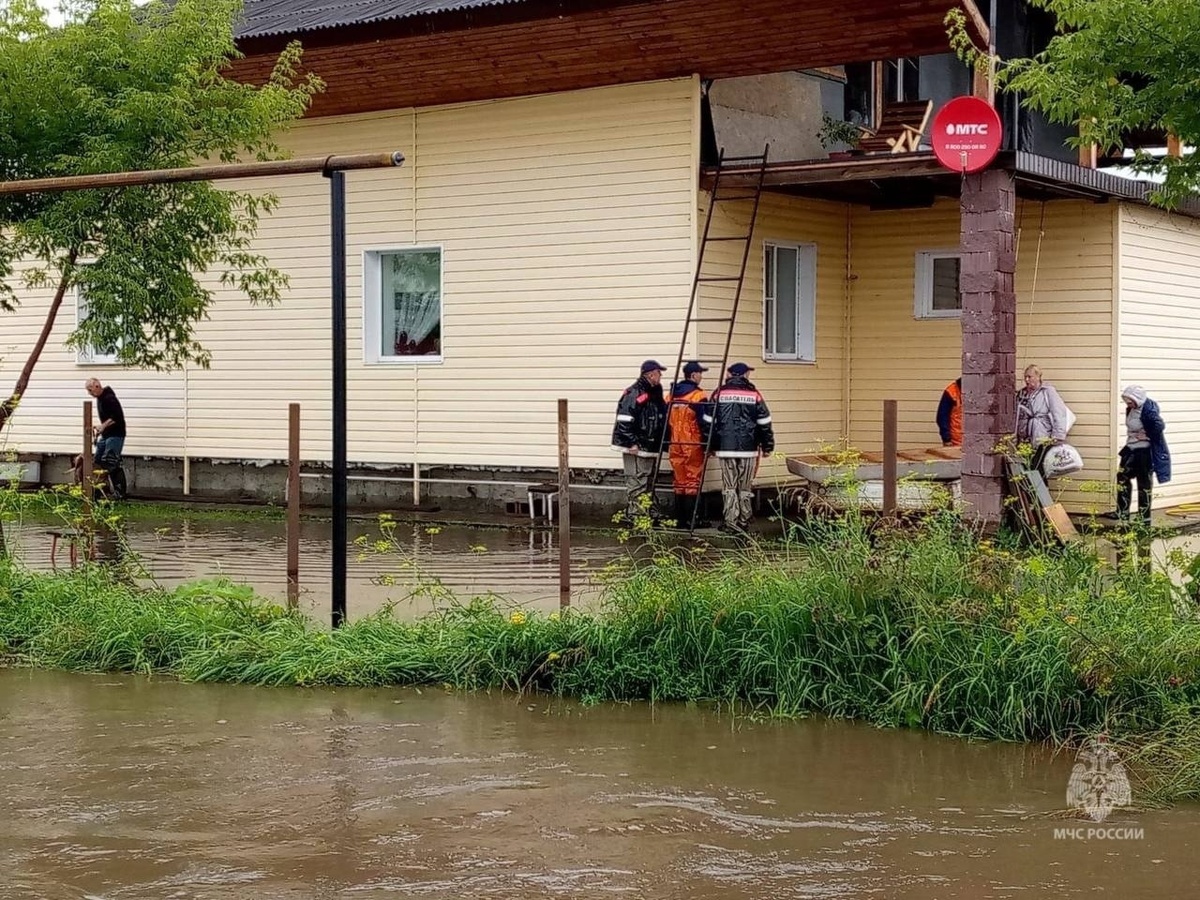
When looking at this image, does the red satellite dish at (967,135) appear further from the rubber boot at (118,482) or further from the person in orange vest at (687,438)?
the rubber boot at (118,482)

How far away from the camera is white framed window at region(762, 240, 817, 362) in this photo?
18.4m

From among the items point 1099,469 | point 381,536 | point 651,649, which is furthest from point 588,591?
point 1099,469

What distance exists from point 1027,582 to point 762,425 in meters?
7.68

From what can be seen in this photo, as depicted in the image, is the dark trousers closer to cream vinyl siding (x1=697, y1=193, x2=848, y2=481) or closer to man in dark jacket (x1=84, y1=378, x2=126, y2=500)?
cream vinyl siding (x1=697, y1=193, x2=848, y2=481)

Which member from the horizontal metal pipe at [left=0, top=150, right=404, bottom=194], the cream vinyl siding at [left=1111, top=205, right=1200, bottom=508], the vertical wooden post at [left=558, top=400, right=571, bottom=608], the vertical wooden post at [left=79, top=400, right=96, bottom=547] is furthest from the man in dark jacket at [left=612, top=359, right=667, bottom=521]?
the horizontal metal pipe at [left=0, top=150, right=404, bottom=194]

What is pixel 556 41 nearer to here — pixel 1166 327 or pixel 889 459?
pixel 889 459

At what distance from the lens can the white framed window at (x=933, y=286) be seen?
18.7 meters

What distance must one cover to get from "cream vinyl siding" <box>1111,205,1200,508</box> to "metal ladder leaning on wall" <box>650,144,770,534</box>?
163 inches

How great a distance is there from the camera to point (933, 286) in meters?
18.8

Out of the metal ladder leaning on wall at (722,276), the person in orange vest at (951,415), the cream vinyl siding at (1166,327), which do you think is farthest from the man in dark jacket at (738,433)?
the cream vinyl siding at (1166,327)

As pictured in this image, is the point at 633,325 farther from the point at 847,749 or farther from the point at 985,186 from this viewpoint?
the point at 847,749

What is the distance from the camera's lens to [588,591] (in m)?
12.0

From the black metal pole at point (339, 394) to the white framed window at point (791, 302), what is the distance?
878cm

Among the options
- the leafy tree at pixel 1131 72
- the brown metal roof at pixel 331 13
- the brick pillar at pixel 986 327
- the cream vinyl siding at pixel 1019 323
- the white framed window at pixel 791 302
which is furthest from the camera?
the white framed window at pixel 791 302
